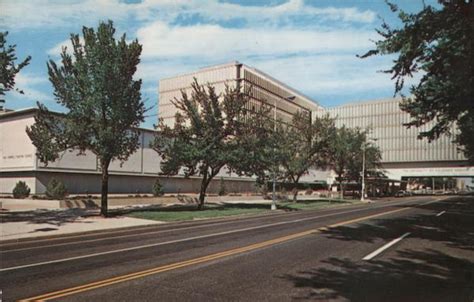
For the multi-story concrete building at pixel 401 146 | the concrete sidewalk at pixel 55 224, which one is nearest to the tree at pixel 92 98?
the concrete sidewalk at pixel 55 224

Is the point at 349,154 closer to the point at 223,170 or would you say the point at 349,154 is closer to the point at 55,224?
the point at 223,170

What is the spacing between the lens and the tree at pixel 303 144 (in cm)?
4709

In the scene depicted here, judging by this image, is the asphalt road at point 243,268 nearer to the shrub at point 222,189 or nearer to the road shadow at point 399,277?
the road shadow at point 399,277

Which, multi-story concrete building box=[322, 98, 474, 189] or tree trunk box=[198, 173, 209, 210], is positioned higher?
multi-story concrete building box=[322, 98, 474, 189]

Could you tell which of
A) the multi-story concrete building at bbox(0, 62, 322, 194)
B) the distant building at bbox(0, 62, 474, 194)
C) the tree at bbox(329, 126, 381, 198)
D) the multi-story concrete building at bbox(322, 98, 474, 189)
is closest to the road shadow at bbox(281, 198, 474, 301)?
the multi-story concrete building at bbox(0, 62, 322, 194)

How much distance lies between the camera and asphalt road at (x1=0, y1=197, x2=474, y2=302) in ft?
25.2

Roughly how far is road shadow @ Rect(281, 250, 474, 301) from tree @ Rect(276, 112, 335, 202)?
34249 millimetres

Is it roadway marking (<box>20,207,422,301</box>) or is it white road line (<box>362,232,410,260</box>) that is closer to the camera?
roadway marking (<box>20,207,422,301</box>)

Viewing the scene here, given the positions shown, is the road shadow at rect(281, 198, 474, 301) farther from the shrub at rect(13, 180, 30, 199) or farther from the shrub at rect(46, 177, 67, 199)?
the shrub at rect(13, 180, 30, 199)

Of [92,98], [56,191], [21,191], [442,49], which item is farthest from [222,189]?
[442,49]

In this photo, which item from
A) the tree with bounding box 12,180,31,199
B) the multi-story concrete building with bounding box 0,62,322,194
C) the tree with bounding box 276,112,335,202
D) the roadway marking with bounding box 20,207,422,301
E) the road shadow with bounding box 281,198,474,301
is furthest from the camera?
the tree with bounding box 276,112,335,202

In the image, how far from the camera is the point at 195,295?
7.47m

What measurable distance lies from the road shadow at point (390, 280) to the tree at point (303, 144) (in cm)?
3425

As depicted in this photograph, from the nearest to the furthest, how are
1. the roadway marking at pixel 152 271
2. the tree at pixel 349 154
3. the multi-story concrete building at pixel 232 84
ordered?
the roadway marking at pixel 152 271
the tree at pixel 349 154
the multi-story concrete building at pixel 232 84
